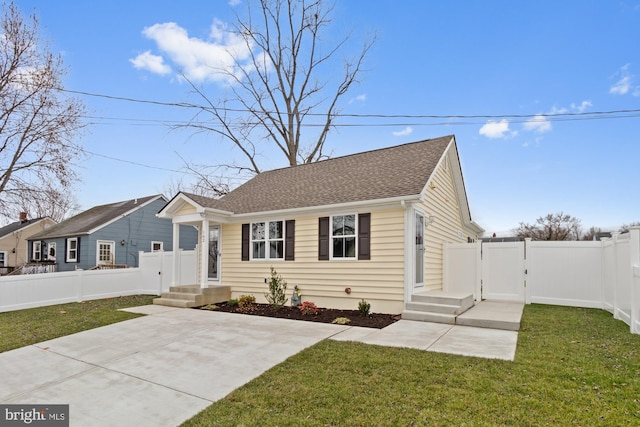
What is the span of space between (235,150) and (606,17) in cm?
1775

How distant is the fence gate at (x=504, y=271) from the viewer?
990 centimetres

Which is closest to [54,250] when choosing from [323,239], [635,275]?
[323,239]

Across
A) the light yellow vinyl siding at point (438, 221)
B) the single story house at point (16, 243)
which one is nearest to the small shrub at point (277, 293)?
the light yellow vinyl siding at point (438, 221)

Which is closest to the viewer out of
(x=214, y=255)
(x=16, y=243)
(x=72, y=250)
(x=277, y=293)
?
(x=277, y=293)

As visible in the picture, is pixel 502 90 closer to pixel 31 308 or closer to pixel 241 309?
pixel 241 309

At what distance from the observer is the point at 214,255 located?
11.7 m

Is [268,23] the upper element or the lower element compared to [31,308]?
upper

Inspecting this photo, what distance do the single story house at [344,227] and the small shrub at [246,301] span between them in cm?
44

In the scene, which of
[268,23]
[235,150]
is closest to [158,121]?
[235,150]

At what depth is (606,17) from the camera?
10.4m

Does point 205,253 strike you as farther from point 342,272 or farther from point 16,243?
point 16,243

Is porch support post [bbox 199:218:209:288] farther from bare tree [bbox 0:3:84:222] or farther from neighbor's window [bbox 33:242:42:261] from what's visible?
neighbor's window [bbox 33:242:42:261]

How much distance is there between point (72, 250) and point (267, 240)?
15.3m

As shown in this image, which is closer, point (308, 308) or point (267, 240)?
point (308, 308)
